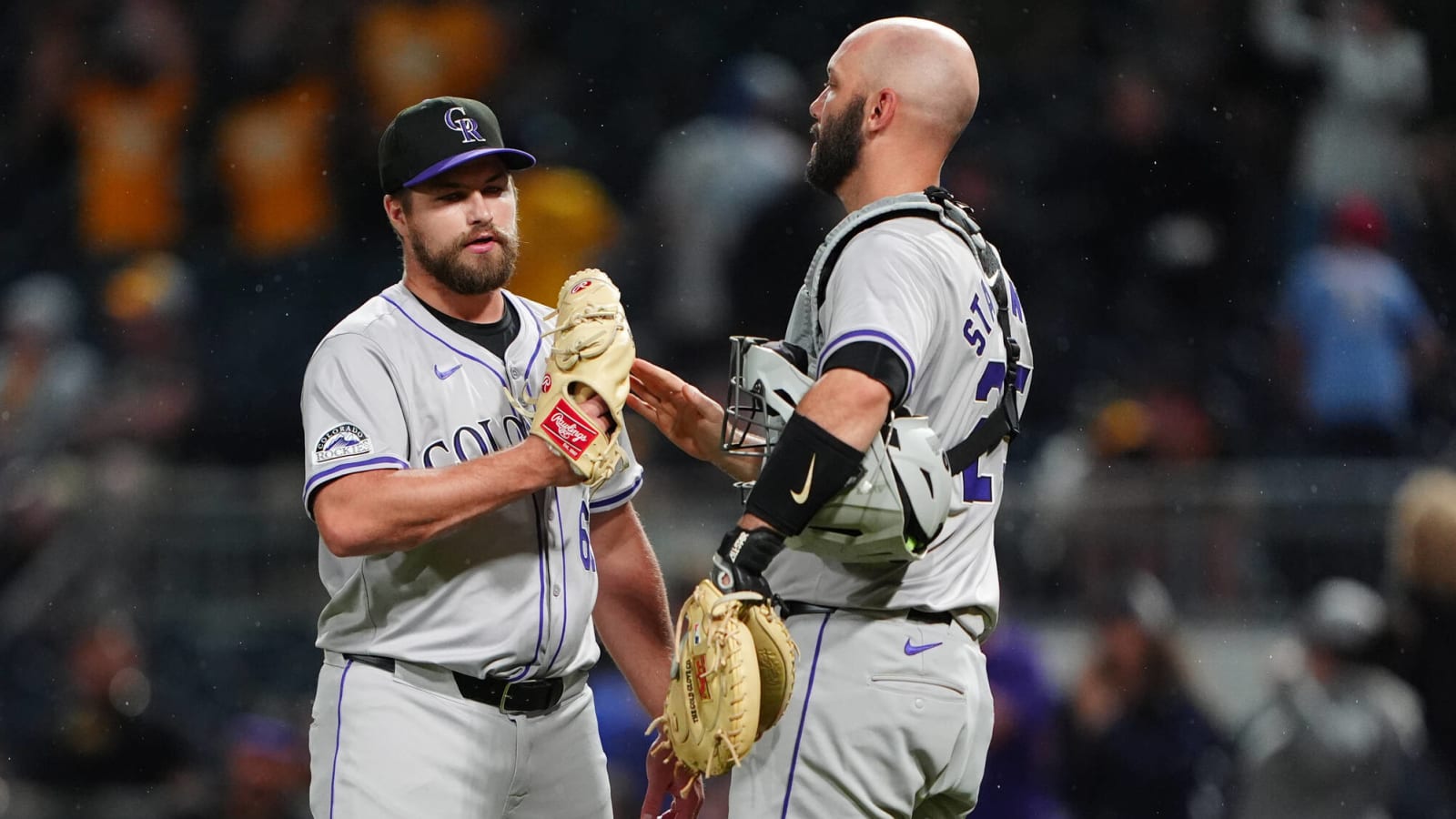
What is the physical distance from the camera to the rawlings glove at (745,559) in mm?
2559

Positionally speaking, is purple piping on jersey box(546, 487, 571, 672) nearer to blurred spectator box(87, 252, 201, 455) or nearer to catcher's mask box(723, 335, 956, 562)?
catcher's mask box(723, 335, 956, 562)

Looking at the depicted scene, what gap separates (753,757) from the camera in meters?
2.76

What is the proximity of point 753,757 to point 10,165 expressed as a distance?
23.3 feet

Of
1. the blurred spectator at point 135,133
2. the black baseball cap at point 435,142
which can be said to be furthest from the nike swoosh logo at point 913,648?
the blurred spectator at point 135,133

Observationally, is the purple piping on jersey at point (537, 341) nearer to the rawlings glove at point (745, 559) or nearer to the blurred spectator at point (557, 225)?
the rawlings glove at point (745, 559)

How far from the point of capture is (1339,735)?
5469 millimetres

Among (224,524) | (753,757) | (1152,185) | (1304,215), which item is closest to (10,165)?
(224,524)

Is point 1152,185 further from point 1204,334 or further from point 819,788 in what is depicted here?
point 819,788

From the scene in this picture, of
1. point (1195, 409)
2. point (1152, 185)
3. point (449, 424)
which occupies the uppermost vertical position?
point (449, 424)

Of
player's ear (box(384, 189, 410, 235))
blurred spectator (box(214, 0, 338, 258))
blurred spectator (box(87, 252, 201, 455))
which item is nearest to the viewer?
player's ear (box(384, 189, 410, 235))

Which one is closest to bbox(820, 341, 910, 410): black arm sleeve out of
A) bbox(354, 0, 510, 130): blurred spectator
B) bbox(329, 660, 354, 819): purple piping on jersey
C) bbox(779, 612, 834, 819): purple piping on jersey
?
bbox(779, 612, 834, 819): purple piping on jersey

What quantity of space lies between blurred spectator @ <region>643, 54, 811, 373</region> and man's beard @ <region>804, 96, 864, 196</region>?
389cm

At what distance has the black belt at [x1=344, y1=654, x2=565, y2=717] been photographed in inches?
116

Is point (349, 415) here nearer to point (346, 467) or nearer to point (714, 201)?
point (346, 467)
